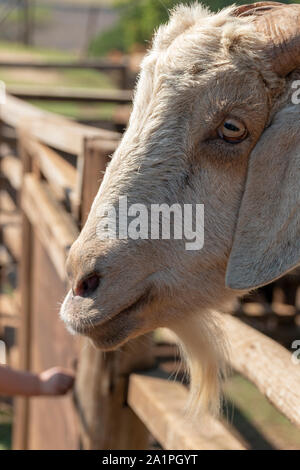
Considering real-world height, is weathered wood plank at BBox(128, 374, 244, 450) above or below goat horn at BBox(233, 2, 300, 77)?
below

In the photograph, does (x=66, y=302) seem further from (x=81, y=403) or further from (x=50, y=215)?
(x=50, y=215)

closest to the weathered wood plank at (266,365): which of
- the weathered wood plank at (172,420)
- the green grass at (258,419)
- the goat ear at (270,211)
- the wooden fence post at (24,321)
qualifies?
the weathered wood plank at (172,420)

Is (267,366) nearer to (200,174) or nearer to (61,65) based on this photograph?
(200,174)

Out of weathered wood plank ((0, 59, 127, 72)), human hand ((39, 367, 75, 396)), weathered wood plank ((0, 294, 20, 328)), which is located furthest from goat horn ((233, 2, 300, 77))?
weathered wood plank ((0, 59, 127, 72))

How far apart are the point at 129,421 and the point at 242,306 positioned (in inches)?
113

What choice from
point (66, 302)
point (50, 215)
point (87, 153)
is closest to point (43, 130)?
point (50, 215)

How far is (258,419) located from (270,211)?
3.36m

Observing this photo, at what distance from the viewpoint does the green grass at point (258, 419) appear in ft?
15.2

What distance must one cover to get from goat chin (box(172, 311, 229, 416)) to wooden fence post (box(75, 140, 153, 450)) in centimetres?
51

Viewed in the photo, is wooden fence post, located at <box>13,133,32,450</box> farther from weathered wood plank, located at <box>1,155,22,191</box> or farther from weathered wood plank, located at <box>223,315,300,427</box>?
weathered wood plank, located at <box>223,315,300,427</box>

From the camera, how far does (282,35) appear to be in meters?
1.98

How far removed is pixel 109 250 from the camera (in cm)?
198

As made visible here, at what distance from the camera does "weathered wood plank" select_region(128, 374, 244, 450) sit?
243 cm
